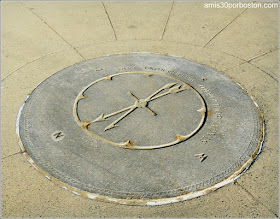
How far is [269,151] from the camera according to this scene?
11.1 ft

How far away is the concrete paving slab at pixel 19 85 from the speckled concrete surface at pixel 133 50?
0.01 m

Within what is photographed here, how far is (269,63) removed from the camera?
188 inches

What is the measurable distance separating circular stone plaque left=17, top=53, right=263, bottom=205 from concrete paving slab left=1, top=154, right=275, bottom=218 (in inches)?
2.9

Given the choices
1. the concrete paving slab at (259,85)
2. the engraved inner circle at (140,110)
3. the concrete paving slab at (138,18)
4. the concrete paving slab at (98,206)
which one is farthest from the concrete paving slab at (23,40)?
the concrete paving slab at (259,85)

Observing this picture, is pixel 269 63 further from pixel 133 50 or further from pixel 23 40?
pixel 23 40

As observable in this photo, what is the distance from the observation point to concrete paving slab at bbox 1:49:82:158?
354cm

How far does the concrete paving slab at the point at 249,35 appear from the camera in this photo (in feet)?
16.8

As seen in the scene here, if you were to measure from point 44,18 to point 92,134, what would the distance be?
11.5 ft

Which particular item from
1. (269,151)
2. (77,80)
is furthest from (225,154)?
(77,80)

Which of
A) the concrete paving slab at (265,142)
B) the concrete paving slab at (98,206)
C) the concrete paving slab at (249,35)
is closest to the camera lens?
the concrete paving slab at (98,206)

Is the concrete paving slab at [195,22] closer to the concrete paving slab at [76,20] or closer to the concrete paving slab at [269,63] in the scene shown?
the concrete paving slab at [269,63]

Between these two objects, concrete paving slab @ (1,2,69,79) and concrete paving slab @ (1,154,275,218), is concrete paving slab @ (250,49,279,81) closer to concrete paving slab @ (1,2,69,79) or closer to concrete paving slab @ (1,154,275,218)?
concrete paving slab @ (1,154,275,218)

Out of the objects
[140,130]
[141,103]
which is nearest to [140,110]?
[141,103]

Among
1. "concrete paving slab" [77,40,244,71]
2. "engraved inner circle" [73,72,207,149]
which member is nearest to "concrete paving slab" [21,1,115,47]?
"concrete paving slab" [77,40,244,71]
